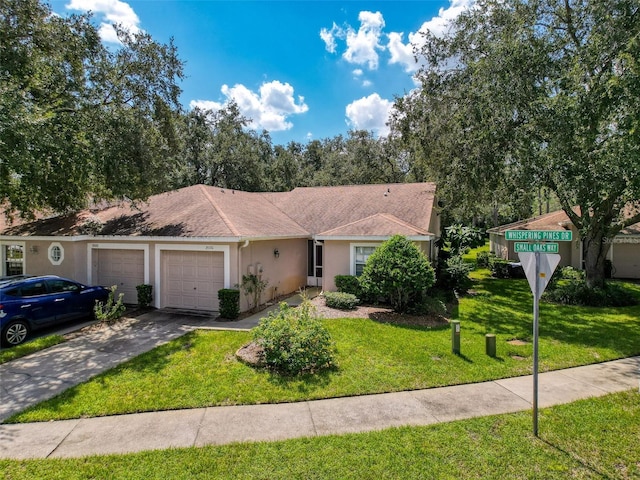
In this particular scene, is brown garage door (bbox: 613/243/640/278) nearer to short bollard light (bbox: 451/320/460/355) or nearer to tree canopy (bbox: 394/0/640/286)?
tree canopy (bbox: 394/0/640/286)

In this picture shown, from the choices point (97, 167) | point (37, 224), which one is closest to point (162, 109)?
point (97, 167)

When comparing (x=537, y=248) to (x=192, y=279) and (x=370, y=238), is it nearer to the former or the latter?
(x=370, y=238)

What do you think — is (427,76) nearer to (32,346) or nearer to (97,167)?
(97,167)

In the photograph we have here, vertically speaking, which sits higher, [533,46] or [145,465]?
[533,46]

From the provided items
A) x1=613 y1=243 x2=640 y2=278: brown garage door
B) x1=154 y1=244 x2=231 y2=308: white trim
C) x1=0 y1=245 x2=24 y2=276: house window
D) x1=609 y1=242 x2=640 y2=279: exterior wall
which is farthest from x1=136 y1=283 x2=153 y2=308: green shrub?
A: x1=613 y1=243 x2=640 y2=278: brown garage door

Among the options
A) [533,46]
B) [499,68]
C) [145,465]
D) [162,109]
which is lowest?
[145,465]

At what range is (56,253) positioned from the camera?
14.2 meters

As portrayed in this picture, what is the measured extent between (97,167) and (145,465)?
11540 mm

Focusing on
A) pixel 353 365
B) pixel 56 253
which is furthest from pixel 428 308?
pixel 56 253

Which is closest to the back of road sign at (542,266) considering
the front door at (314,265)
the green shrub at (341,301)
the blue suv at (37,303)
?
the green shrub at (341,301)

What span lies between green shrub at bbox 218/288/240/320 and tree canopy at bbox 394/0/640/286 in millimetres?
11146

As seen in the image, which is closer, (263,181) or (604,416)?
(604,416)

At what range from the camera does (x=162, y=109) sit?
14148 millimetres

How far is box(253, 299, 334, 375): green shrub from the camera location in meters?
7.39
